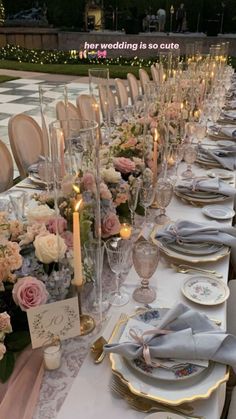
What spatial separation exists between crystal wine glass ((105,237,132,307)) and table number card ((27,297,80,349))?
192 mm

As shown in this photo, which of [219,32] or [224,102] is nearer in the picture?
[224,102]

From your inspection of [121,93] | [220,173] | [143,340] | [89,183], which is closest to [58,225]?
[89,183]

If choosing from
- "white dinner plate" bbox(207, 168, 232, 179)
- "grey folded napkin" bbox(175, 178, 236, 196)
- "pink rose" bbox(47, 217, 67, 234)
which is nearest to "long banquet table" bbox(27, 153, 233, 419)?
"pink rose" bbox(47, 217, 67, 234)

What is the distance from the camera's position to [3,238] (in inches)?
44.7

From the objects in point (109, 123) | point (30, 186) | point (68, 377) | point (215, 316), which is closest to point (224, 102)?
point (109, 123)

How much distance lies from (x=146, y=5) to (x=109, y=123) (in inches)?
645

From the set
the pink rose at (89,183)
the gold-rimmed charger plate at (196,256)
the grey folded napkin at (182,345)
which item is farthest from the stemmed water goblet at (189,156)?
the grey folded napkin at (182,345)

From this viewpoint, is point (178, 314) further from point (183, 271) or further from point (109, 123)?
point (109, 123)

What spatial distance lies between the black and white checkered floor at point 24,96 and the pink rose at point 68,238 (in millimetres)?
4049

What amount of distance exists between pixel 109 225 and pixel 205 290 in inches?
13.6

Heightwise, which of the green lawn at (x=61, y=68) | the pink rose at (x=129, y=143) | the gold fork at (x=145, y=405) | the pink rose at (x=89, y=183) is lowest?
the green lawn at (x=61, y=68)

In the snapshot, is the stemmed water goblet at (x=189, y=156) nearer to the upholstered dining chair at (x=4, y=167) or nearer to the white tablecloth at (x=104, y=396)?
the upholstered dining chair at (x=4, y=167)

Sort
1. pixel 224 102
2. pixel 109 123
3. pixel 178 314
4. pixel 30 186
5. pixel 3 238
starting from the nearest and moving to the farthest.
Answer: pixel 178 314, pixel 3 238, pixel 30 186, pixel 109 123, pixel 224 102

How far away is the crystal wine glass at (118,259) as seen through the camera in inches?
46.6
